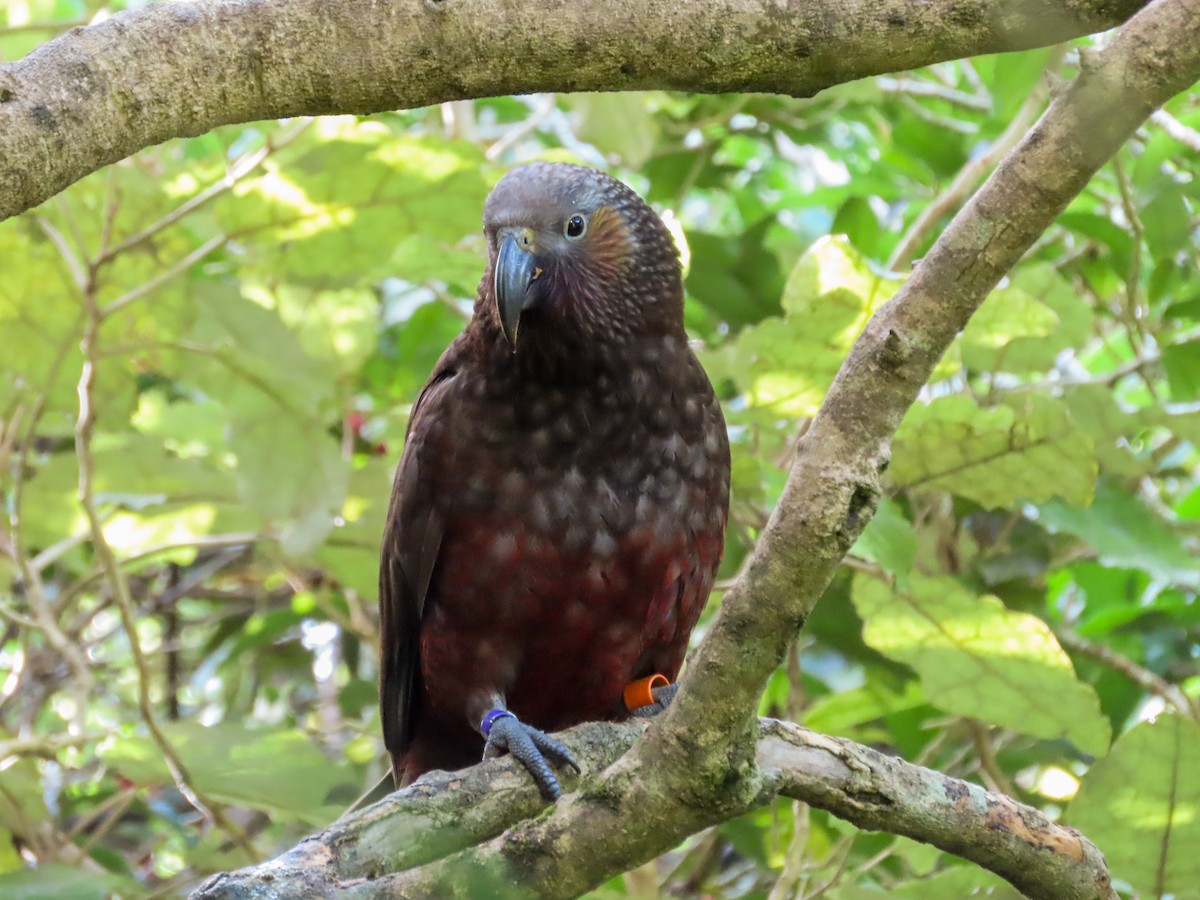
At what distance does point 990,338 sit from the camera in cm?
260

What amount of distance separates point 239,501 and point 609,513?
1135 millimetres

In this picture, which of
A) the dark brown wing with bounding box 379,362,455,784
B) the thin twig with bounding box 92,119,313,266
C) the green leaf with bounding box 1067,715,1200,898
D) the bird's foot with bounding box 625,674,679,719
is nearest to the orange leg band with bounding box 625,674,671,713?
the bird's foot with bounding box 625,674,679,719

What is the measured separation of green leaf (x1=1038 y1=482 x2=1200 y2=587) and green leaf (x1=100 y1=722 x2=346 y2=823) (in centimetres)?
160

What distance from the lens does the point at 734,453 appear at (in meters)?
2.75

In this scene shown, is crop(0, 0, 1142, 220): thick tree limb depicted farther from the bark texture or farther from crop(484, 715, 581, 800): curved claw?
crop(484, 715, 581, 800): curved claw

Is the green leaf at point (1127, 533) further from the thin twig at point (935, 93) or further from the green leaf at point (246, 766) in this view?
the green leaf at point (246, 766)

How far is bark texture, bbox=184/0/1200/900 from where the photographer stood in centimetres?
125

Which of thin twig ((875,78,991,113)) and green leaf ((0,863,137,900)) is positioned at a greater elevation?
thin twig ((875,78,991,113))

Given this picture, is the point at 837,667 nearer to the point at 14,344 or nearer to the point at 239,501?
the point at 239,501

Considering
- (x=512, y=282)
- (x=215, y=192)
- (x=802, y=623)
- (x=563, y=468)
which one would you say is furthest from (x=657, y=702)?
(x=215, y=192)

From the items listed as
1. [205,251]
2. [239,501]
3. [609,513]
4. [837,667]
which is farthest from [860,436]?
[837,667]

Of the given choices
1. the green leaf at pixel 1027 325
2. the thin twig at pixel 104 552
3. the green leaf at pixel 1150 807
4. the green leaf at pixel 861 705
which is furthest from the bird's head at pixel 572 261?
the green leaf at pixel 1150 807

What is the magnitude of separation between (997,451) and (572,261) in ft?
3.02

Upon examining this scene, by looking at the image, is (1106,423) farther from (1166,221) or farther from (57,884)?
(57,884)
